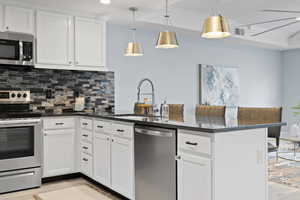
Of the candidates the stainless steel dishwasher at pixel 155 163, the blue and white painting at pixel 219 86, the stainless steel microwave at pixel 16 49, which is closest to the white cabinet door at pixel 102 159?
the stainless steel dishwasher at pixel 155 163

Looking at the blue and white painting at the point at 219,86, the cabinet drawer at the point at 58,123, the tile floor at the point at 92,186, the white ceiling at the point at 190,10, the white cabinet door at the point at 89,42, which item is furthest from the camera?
the blue and white painting at the point at 219,86

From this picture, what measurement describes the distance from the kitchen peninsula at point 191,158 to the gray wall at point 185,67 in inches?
73.0

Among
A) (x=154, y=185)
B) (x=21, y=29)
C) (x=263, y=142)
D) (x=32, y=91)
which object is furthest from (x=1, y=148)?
(x=263, y=142)

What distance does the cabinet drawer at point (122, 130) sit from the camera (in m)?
2.88

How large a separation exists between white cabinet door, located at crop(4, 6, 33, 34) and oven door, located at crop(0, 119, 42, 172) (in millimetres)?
1278

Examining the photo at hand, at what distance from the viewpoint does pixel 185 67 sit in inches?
239

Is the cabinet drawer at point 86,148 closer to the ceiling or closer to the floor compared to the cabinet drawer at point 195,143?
closer to the floor

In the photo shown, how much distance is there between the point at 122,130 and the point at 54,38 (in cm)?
197

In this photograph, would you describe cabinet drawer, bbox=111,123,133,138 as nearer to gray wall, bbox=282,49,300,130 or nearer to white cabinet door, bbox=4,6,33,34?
white cabinet door, bbox=4,6,33,34

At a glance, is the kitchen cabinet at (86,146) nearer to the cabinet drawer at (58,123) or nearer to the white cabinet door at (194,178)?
the cabinet drawer at (58,123)

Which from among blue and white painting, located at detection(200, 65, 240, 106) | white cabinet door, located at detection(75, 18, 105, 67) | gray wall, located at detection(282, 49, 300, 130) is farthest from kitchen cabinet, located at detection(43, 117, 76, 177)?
gray wall, located at detection(282, 49, 300, 130)

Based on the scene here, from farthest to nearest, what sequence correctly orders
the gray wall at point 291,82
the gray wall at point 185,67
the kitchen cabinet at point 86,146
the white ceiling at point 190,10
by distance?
the gray wall at point 291,82
the gray wall at point 185,67
the white ceiling at point 190,10
the kitchen cabinet at point 86,146

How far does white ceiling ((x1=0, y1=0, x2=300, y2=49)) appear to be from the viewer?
12.8 feet

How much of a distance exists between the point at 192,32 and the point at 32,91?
10.6 ft
